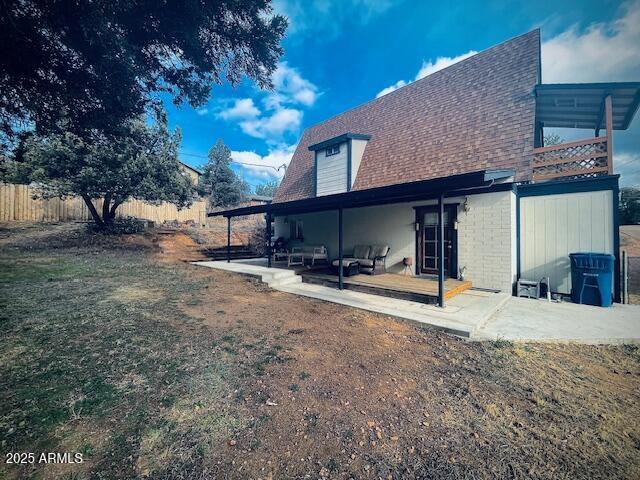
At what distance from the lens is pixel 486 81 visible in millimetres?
8805

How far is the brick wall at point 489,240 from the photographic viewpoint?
6746 mm

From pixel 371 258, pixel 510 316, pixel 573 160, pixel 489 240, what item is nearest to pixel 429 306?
pixel 510 316

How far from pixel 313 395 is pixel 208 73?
6099 mm

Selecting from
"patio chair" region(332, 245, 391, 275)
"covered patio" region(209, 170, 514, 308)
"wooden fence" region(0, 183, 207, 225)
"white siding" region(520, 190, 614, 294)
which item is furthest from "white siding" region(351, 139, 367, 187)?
"wooden fence" region(0, 183, 207, 225)

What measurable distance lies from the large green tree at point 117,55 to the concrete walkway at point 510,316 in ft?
18.0

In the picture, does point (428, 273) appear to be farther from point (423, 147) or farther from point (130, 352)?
point (130, 352)

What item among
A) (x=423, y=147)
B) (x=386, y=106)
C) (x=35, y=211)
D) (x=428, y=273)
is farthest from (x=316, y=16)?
(x=35, y=211)

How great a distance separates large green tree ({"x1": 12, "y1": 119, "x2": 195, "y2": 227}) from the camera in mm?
10664

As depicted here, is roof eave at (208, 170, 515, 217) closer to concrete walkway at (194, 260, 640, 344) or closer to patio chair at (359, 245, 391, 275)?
patio chair at (359, 245, 391, 275)

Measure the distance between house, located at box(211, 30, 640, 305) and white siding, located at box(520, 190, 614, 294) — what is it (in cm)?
2

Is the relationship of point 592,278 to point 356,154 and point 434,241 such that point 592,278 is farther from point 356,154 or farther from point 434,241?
point 356,154

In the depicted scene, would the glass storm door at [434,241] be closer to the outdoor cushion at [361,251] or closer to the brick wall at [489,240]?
the brick wall at [489,240]

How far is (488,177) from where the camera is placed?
455 centimetres

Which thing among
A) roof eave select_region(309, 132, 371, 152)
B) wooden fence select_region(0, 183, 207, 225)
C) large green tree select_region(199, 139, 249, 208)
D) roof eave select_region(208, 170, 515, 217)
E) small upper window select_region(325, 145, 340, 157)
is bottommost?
roof eave select_region(208, 170, 515, 217)
